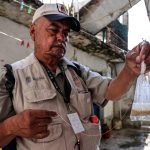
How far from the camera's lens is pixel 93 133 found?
1914 mm

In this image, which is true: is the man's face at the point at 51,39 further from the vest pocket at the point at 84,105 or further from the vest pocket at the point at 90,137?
the vest pocket at the point at 90,137

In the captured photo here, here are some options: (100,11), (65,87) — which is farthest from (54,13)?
(100,11)

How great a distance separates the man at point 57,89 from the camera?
175 cm

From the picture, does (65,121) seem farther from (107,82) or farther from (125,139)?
(125,139)

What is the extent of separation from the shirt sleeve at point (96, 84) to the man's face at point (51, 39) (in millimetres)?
267

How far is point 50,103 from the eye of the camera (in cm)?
183

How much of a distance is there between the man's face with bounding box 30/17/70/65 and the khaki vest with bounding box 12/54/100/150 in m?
0.09

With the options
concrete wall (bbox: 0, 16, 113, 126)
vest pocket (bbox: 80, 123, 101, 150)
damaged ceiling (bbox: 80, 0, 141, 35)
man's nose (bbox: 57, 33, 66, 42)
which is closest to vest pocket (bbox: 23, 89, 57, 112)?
vest pocket (bbox: 80, 123, 101, 150)

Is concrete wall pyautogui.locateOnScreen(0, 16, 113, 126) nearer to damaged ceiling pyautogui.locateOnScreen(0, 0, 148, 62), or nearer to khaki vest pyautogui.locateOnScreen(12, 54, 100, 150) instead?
damaged ceiling pyautogui.locateOnScreen(0, 0, 148, 62)

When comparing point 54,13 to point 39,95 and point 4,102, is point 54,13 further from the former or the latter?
point 4,102

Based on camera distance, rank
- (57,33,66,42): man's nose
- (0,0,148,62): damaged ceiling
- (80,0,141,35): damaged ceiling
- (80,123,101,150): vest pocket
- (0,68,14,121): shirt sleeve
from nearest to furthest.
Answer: (0,68,14,121): shirt sleeve
(80,123,101,150): vest pocket
(57,33,66,42): man's nose
(0,0,148,62): damaged ceiling
(80,0,141,35): damaged ceiling

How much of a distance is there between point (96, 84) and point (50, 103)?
0.45 meters

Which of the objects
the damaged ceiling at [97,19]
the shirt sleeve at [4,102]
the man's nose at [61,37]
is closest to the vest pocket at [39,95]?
the shirt sleeve at [4,102]

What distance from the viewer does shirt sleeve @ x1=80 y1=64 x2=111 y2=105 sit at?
2.10 m
